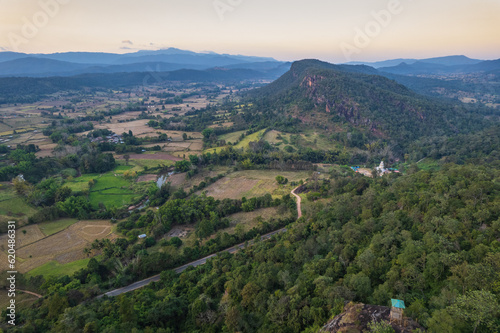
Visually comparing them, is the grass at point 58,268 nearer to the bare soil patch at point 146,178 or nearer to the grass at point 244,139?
the bare soil patch at point 146,178

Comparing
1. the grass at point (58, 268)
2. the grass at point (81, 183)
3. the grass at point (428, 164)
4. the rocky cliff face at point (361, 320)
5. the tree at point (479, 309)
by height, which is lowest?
the grass at point (58, 268)

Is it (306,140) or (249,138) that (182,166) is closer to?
(249,138)

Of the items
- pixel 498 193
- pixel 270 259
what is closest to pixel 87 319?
pixel 270 259

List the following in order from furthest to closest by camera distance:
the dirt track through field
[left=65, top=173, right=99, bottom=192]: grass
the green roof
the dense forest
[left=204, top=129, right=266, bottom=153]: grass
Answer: [left=204, top=129, right=266, bottom=153]: grass, the dirt track through field, [left=65, top=173, right=99, bottom=192]: grass, the dense forest, the green roof

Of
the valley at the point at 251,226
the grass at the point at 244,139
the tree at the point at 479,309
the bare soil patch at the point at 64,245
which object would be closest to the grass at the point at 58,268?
the valley at the point at 251,226

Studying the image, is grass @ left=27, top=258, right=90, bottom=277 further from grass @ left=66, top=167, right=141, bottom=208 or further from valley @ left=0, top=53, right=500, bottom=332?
grass @ left=66, top=167, right=141, bottom=208

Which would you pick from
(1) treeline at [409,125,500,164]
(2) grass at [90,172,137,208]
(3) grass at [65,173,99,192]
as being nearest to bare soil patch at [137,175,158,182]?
(2) grass at [90,172,137,208]
